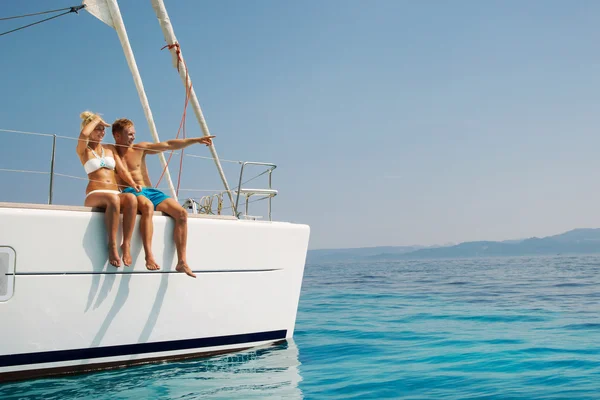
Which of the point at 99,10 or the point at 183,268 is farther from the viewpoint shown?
the point at 99,10

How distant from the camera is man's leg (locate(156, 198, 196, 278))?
5.52 metres

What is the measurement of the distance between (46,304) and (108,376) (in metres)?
0.88

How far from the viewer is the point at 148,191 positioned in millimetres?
5762

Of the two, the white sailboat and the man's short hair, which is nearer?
the white sailboat

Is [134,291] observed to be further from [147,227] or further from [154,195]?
[154,195]

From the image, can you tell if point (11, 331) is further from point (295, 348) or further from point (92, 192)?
point (295, 348)

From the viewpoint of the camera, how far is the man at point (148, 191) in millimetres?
5367

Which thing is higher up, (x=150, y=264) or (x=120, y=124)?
(x=120, y=124)

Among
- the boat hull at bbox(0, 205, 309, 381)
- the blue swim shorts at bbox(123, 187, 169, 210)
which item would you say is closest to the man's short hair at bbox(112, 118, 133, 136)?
the blue swim shorts at bbox(123, 187, 169, 210)

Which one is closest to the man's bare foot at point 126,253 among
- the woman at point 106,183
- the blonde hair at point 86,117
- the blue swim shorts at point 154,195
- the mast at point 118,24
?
the woman at point 106,183

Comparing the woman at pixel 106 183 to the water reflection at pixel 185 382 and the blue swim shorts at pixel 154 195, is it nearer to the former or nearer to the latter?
the blue swim shorts at pixel 154 195

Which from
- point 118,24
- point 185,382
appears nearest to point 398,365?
point 185,382

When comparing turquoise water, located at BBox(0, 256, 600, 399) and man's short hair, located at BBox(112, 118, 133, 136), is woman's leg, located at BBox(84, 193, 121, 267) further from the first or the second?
turquoise water, located at BBox(0, 256, 600, 399)

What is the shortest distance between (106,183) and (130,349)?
1.62 meters
